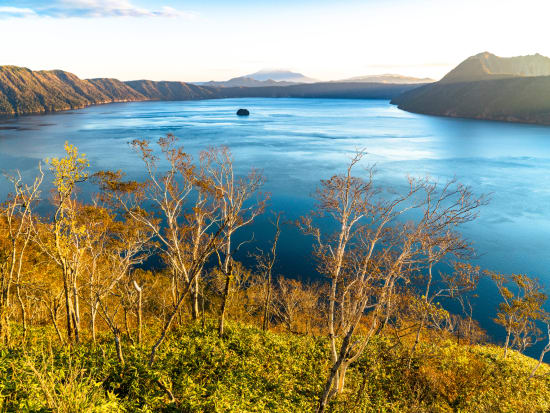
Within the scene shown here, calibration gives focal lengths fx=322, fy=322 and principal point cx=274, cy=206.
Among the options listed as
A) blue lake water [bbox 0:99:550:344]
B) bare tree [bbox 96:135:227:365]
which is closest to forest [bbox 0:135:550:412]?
bare tree [bbox 96:135:227:365]

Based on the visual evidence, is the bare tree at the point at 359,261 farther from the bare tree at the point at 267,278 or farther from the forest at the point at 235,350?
the bare tree at the point at 267,278

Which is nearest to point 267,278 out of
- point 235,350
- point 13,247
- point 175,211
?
point 175,211

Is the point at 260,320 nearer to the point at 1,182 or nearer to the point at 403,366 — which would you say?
the point at 403,366

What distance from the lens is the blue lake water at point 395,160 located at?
4122 cm

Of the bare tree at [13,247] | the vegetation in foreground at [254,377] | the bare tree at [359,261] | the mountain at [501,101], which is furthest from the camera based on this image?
the mountain at [501,101]

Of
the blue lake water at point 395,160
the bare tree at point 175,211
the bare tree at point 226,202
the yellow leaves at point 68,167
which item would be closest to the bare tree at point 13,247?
the yellow leaves at point 68,167

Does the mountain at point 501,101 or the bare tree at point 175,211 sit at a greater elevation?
the mountain at point 501,101

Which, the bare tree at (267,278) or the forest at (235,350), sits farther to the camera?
the bare tree at (267,278)

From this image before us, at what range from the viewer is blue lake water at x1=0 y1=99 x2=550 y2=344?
135 feet

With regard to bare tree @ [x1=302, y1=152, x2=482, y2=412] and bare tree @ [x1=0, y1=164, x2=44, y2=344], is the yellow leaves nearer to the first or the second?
bare tree @ [x1=0, y1=164, x2=44, y2=344]

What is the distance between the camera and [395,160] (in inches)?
3228

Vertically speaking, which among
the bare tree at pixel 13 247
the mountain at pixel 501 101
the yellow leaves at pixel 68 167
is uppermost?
the mountain at pixel 501 101

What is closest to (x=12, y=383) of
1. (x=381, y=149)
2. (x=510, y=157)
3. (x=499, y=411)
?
(x=499, y=411)

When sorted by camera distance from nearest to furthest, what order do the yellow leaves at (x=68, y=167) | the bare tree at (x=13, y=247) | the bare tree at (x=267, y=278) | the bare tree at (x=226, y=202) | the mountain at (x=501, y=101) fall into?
the yellow leaves at (x=68, y=167), the bare tree at (x=13, y=247), the bare tree at (x=226, y=202), the bare tree at (x=267, y=278), the mountain at (x=501, y=101)
